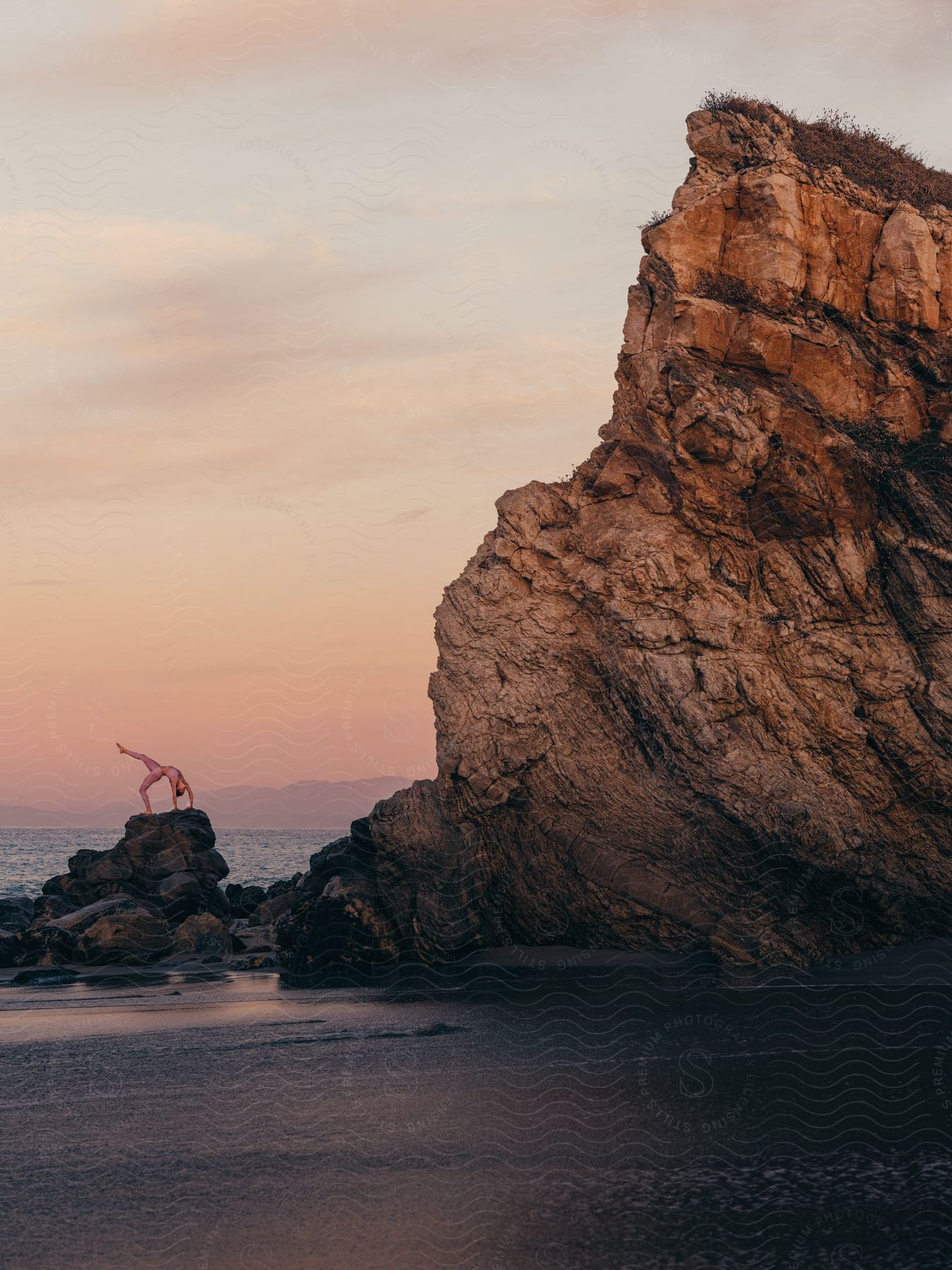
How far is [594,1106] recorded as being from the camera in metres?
11.6

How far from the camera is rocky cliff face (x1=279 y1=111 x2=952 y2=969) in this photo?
1936cm

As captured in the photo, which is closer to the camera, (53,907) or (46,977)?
(46,977)

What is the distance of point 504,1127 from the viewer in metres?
11.0

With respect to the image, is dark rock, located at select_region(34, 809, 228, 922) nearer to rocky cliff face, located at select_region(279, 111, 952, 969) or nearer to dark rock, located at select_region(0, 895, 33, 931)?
dark rock, located at select_region(0, 895, 33, 931)

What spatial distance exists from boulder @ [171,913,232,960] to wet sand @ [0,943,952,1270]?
612 cm

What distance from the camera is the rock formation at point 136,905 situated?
912 inches

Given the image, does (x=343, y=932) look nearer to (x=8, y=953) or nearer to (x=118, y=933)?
(x=118, y=933)

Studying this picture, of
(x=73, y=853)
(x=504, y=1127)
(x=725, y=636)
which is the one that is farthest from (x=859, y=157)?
(x=73, y=853)

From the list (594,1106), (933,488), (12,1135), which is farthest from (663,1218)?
(933,488)

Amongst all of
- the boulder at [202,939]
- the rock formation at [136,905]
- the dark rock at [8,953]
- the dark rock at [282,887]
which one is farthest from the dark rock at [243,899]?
the dark rock at [8,953]

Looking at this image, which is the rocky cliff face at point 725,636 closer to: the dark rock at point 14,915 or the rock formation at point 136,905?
the rock formation at point 136,905

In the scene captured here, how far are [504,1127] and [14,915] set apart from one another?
23873 millimetres

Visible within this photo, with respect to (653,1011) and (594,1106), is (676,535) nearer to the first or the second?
(653,1011)

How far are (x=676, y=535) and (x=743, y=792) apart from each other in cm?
493
